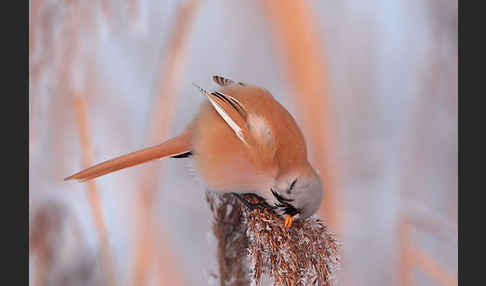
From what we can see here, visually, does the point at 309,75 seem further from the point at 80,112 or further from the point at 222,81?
the point at 80,112

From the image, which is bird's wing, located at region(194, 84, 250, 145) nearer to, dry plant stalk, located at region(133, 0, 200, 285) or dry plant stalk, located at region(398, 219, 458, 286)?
dry plant stalk, located at region(133, 0, 200, 285)

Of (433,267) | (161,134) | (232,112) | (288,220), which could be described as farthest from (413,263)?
(161,134)

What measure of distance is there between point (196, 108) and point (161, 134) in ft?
0.42

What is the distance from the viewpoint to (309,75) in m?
1.27

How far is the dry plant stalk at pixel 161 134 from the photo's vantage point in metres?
1.30

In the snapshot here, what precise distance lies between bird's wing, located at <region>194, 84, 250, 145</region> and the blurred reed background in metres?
0.15

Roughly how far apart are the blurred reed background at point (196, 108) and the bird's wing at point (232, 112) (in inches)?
5.9

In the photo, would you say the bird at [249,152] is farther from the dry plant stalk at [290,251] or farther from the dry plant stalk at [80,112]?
the dry plant stalk at [80,112]

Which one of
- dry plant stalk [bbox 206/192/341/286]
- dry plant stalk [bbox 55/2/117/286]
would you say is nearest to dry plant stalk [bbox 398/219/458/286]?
dry plant stalk [bbox 206/192/341/286]

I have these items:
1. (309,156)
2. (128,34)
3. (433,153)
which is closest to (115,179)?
(128,34)

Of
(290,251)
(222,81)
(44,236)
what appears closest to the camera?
(290,251)

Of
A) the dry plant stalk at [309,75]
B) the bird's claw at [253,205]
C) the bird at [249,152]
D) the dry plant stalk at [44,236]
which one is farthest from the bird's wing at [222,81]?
the dry plant stalk at [44,236]

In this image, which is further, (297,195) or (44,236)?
(44,236)

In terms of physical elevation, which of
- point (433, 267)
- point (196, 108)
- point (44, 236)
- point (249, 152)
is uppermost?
point (196, 108)
